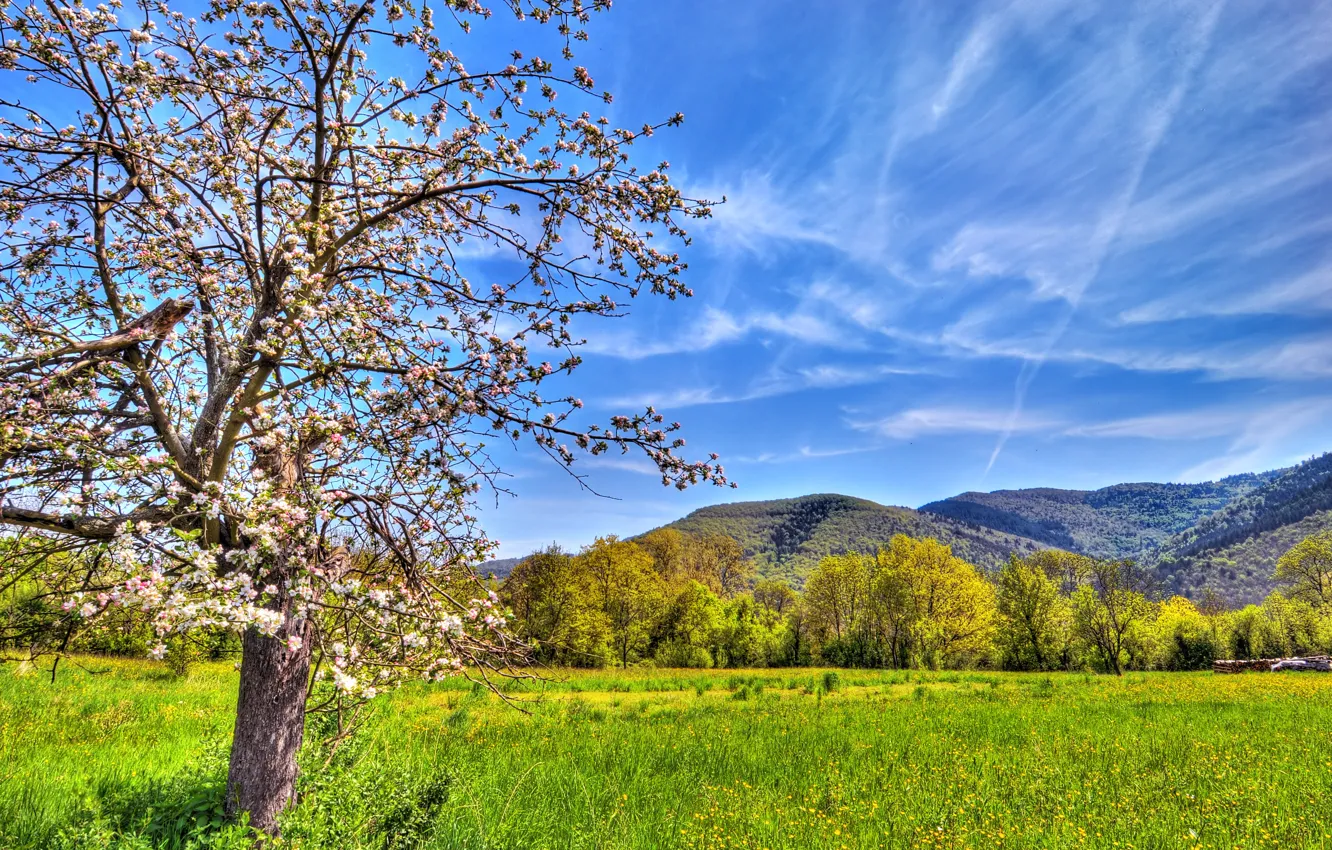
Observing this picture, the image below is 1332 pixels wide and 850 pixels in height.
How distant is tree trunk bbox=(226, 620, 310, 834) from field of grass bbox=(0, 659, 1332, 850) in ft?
1.04

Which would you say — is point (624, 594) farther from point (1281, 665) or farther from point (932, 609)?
point (1281, 665)

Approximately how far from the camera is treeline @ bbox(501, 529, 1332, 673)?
133 feet

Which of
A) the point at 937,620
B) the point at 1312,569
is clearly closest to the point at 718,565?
the point at 937,620

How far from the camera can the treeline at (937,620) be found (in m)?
40.6

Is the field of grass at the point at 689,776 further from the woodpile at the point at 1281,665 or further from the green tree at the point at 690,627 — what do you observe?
the green tree at the point at 690,627

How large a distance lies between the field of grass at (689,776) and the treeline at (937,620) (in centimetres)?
2540

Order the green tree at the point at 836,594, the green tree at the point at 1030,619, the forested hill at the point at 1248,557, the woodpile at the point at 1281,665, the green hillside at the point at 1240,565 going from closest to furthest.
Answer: the woodpile at the point at 1281,665
the green tree at the point at 1030,619
the green tree at the point at 836,594
the green hillside at the point at 1240,565
the forested hill at the point at 1248,557

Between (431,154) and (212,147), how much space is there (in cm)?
207

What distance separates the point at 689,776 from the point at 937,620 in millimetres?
40843

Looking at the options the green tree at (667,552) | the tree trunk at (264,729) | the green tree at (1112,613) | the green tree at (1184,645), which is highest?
the green tree at (667,552)

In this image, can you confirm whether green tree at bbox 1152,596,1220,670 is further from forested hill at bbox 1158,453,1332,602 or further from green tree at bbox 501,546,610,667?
forested hill at bbox 1158,453,1332,602

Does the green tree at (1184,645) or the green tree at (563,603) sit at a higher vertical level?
the green tree at (563,603)

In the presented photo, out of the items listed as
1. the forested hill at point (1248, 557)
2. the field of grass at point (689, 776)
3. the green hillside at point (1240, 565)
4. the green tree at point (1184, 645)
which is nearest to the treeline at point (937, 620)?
the green tree at point (1184, 645)

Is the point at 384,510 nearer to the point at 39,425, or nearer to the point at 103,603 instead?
the point at 103,603
